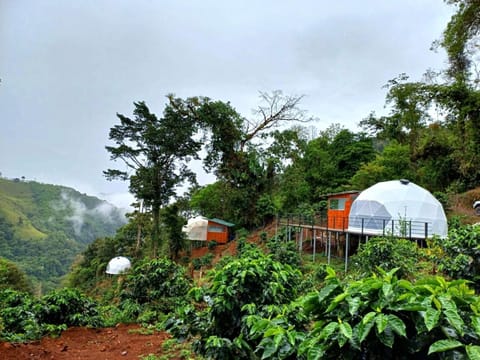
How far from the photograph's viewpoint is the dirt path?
4198 mm

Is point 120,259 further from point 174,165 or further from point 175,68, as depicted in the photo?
point 175,68

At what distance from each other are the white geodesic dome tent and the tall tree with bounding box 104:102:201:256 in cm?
1207

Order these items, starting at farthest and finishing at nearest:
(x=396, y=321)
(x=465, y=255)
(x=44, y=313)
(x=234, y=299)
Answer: (x=44, y=313)
(x=465, y=255)
(x=234, y=299)
(x=396, y=321)

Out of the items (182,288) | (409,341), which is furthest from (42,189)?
(409,341)

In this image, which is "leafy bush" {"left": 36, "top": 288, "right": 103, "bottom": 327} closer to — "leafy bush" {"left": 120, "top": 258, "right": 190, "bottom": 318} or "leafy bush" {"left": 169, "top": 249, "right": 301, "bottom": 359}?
"leafy bush" {"left": 120, "top": 258, "right": 190, "bottom": 318}

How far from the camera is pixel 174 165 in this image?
20484mm

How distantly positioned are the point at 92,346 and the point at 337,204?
40.7 feet

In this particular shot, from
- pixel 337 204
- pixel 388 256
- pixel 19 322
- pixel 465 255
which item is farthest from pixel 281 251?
pixel 19 322

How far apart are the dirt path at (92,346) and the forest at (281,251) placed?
15.5 inches

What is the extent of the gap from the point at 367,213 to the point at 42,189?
229 feet

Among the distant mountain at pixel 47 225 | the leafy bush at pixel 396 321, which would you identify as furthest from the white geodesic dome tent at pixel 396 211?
the distant mountain at pixel 47 225

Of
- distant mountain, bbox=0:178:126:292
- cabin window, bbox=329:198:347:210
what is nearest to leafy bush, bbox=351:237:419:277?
cabin window, bbox=329:198:347:210

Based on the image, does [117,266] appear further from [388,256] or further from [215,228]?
[388,256]

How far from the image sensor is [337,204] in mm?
14859
